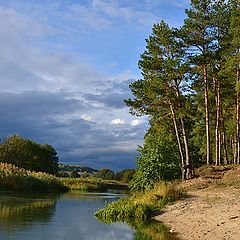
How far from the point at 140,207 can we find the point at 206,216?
17.4ft

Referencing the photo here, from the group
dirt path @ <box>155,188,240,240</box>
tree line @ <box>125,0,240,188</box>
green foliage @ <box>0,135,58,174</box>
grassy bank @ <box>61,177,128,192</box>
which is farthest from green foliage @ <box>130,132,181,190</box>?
green foliage @ <box>0,135,58,174</box>

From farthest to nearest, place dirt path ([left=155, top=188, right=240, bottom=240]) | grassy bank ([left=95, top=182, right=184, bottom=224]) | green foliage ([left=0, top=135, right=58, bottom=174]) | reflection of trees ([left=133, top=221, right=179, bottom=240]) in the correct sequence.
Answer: green foliage ([left=0, top=135, right=58, bottom=174]) < grassy bank ([left=95, top=182, right=184, bottom=224]) < reflection of trees ([left=133, top=221, right=179, bottom=240]) < dirt path ([left=155, top=188, right=240, bottom=240])

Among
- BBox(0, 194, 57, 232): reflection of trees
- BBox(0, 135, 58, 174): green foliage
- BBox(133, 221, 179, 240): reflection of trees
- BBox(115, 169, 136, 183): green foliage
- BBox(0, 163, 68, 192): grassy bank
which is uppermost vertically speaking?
BBox(0, 135, 58, 174): green foliage

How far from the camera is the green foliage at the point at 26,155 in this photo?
95.1m

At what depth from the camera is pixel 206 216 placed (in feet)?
72.1

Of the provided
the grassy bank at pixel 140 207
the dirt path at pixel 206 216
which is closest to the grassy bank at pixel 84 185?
the grassy bank at pixel 140 207

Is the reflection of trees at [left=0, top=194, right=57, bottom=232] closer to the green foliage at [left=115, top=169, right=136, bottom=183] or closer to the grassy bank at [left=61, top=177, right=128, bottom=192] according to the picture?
the grassy bank at [left=61, top=177, right=128, bottom=192]

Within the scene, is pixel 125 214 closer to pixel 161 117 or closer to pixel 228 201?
pixel 228 201

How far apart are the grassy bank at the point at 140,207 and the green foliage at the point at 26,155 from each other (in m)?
67.9

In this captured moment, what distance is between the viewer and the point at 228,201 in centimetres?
2484

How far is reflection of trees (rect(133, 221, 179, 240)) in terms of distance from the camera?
19367mm

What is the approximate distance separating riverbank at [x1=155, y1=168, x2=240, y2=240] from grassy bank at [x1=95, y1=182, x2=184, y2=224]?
0.81 m

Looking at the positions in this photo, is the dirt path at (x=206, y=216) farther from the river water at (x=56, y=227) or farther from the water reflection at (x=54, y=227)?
the water reflection at (x=54, y=227)

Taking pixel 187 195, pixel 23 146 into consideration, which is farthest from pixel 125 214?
pixel 23 146
